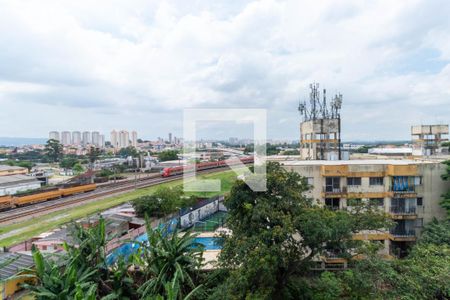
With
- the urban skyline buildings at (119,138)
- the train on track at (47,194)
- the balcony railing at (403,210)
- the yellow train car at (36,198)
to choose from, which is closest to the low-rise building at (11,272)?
the train on track at (47,194)

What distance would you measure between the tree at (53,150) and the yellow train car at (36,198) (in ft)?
132

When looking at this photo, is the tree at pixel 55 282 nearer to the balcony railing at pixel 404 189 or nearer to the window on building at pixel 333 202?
the window on building at pixel 333 202

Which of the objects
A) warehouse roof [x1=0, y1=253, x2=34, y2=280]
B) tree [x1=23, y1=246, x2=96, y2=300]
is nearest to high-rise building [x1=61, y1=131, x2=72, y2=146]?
warehouse roof [x1=0, y1=253, x2=34, y2=280]

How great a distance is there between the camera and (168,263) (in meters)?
8.66

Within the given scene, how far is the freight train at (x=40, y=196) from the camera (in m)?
20.9

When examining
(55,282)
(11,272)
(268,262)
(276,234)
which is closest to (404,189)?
(276,234)

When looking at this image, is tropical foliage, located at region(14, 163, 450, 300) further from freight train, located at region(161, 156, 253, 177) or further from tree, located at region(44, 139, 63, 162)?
tree, located at region(44, 139, 63, 162)

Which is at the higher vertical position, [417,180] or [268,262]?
[417,180]

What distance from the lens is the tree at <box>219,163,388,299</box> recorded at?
6.73m

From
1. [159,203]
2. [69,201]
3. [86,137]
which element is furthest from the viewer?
[86,137]

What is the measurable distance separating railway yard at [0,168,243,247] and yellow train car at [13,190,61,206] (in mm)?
592

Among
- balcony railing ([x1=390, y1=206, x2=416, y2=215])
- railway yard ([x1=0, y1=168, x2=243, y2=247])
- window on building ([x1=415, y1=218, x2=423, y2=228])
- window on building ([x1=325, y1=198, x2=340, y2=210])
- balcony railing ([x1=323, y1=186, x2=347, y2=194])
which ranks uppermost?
balcony railing ([x1=323, y1=186, x2=347, y2=194])

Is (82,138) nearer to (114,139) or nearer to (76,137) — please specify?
(76,137)

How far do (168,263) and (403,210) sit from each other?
34.9 feet
